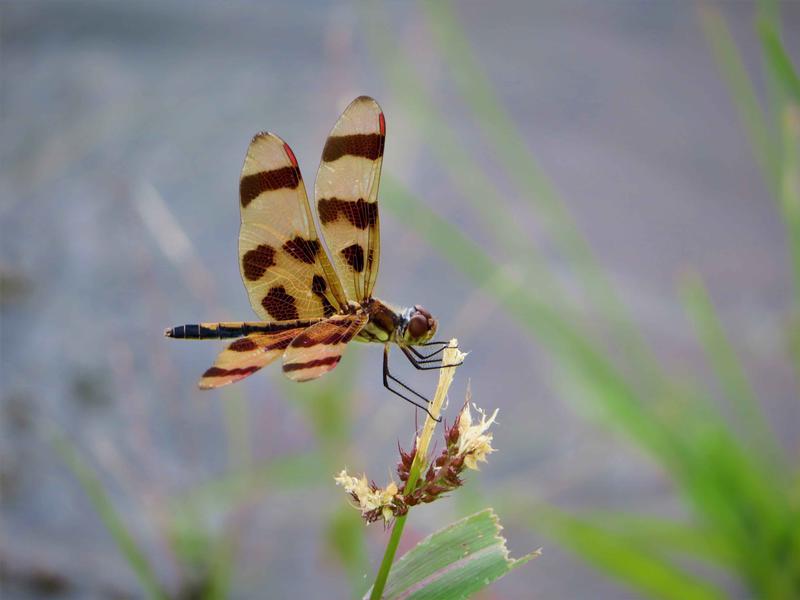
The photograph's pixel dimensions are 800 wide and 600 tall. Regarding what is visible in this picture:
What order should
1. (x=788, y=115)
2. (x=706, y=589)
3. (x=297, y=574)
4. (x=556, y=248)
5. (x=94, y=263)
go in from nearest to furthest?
(x=788, y=115) < (x=706, y=589) < (x=297, y=574) < (x=94, y=263) < (x=556, y=248)

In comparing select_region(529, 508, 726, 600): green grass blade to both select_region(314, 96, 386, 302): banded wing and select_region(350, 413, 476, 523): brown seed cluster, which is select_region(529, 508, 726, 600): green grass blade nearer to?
select_region(314, 96, 386, 302): banded wing

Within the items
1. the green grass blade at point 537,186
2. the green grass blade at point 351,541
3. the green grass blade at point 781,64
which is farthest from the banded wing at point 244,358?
the green grass blade at point 537,186

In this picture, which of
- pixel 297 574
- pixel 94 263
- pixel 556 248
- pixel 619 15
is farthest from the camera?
pixel 619 15

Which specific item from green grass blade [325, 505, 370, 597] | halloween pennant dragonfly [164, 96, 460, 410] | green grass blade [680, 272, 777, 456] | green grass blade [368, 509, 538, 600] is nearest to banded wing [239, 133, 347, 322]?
halloween pennant dragonfly [164, 96, 460, 410]

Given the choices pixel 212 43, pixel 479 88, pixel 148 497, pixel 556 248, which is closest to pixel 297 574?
pixel 148 497

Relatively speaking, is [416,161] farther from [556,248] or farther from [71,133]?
[71,133]

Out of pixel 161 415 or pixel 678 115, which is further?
pixel 678 115

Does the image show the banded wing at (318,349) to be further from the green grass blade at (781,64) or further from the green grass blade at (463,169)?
the green grass blade at (463,169)
